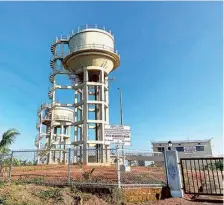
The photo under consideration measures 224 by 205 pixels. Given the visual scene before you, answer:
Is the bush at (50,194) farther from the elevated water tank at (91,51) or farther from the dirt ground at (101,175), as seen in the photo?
the elevated water tank at (91,51)

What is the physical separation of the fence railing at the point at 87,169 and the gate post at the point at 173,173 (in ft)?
1.78

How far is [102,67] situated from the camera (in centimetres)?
3322

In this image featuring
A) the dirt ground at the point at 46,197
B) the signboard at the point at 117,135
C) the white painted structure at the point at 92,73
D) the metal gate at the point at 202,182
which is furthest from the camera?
the white painted structure at the point at 92,73

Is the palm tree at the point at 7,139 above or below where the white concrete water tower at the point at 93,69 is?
below

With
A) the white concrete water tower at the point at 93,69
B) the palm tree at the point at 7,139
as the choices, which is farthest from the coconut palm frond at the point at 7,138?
the white concrete water tower at the point at 93,69

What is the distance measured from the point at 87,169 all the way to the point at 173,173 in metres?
9.34

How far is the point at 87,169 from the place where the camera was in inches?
738

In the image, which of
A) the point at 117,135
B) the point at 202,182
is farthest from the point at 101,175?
the point at 202,182

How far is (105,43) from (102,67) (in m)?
3.57

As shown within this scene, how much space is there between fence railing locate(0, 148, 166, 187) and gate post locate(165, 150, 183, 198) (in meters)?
0.54

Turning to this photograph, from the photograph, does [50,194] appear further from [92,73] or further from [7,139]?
[92,73]

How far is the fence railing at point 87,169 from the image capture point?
11.5 metres

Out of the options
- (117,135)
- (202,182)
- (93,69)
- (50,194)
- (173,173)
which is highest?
(93,69)

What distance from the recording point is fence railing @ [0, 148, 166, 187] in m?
11.5
